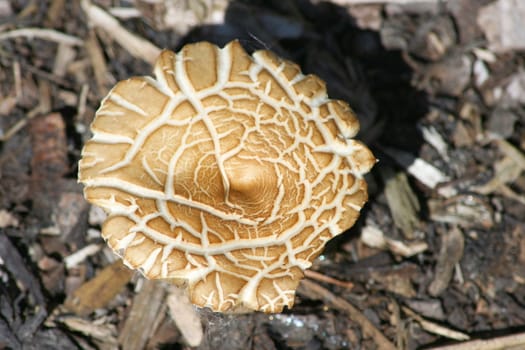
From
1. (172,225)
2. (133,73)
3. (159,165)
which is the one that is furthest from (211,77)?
(133,73)

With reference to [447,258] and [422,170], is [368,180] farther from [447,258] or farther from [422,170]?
[447,258]

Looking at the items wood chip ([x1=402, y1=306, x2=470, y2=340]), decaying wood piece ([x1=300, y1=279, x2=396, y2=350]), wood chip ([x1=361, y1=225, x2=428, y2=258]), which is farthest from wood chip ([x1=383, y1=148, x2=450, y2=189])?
decaying wood piece ([x1=300, y1=279, x2=396, y2=350])

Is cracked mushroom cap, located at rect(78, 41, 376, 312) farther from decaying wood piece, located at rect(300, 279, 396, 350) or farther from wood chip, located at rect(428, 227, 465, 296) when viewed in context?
wood chip, located at rect(428, 227, 465, 296)

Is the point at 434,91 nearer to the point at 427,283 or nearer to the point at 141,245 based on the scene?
the point at 427,283

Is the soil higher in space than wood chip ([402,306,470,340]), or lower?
higher

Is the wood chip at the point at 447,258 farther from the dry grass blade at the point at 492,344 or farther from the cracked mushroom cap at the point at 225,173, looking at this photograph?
the cracked mushroom cap at the point at 225,173

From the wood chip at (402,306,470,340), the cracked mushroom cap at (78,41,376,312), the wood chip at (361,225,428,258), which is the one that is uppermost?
the cracked mushroom cap at (78,41,376,312)

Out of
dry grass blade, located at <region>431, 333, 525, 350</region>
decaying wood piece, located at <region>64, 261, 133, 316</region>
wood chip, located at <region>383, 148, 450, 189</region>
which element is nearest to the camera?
dry grass blade, located at <region>431, 333, 525, 350</region>

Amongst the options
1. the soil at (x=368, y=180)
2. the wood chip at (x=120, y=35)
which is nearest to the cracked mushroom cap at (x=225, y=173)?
the soil at (x=368, y=180)
